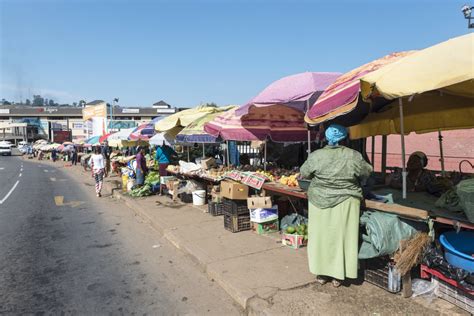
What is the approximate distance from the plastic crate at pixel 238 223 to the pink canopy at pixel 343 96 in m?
3.01

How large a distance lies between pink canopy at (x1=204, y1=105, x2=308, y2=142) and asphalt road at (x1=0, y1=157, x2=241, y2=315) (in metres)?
2.95

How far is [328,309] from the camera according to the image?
12.4ft

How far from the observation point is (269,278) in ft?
15.4

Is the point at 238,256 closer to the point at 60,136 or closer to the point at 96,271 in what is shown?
the point at 96,271

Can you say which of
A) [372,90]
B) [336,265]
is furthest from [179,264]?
[372,90]

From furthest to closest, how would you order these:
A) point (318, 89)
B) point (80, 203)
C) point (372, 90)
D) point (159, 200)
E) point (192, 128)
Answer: point (80, 203)
point (159, 200)
point (192, 128)
point (318, 89)
point (372, 90)

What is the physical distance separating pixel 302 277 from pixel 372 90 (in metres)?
2.59

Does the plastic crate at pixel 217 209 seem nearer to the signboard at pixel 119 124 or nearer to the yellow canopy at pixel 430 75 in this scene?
the yellow canopy at pixel 430 75

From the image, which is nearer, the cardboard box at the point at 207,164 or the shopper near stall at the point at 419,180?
the shopper near stall at the point at 419,180

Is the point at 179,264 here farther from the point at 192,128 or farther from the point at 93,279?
the point at 192,128

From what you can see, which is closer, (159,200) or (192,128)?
(192,128)

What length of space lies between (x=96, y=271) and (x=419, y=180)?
5380 millimetres

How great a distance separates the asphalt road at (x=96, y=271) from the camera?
4363mm

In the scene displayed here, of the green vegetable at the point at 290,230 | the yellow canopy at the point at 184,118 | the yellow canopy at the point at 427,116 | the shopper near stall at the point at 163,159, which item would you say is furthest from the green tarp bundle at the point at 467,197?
the shopper near stall at the point at 163,159
